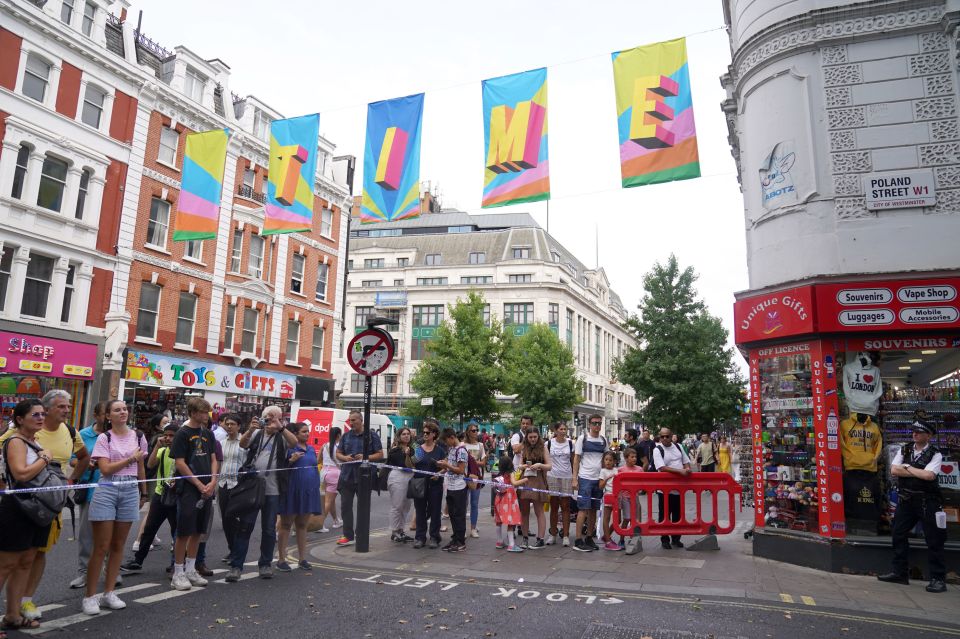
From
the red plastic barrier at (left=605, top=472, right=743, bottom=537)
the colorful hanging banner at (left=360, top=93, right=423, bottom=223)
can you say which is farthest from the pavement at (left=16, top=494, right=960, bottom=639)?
the colorful hanging banner at (left=360, top=93, right=423, bottom=223)

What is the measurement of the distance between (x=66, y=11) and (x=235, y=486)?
2087 centimetres

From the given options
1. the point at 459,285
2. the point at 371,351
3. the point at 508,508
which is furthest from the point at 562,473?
the point at 459,285

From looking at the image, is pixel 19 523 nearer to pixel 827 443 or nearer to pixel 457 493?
pixel 457 493

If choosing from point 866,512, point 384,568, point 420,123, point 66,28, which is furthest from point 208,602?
point 66,28

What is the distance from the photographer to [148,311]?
76.1ft

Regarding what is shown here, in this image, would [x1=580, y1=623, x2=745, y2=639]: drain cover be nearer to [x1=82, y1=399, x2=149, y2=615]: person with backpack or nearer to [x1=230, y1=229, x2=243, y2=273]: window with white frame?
[x1=82, y1=399, x2=149, y2=615]: person with backpack

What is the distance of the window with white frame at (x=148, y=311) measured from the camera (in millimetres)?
22953

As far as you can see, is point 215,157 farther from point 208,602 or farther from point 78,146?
point 208,602

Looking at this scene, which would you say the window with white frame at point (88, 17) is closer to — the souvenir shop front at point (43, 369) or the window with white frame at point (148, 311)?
the window with white frame at point (148, 311)

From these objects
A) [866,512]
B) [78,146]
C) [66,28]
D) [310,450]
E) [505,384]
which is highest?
[66,28]

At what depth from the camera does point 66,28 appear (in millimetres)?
20078

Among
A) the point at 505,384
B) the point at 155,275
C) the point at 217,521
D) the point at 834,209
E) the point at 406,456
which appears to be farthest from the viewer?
the point at 505,384

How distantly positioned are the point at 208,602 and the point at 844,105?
1091cm

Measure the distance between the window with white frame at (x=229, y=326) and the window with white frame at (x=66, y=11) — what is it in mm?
11282
